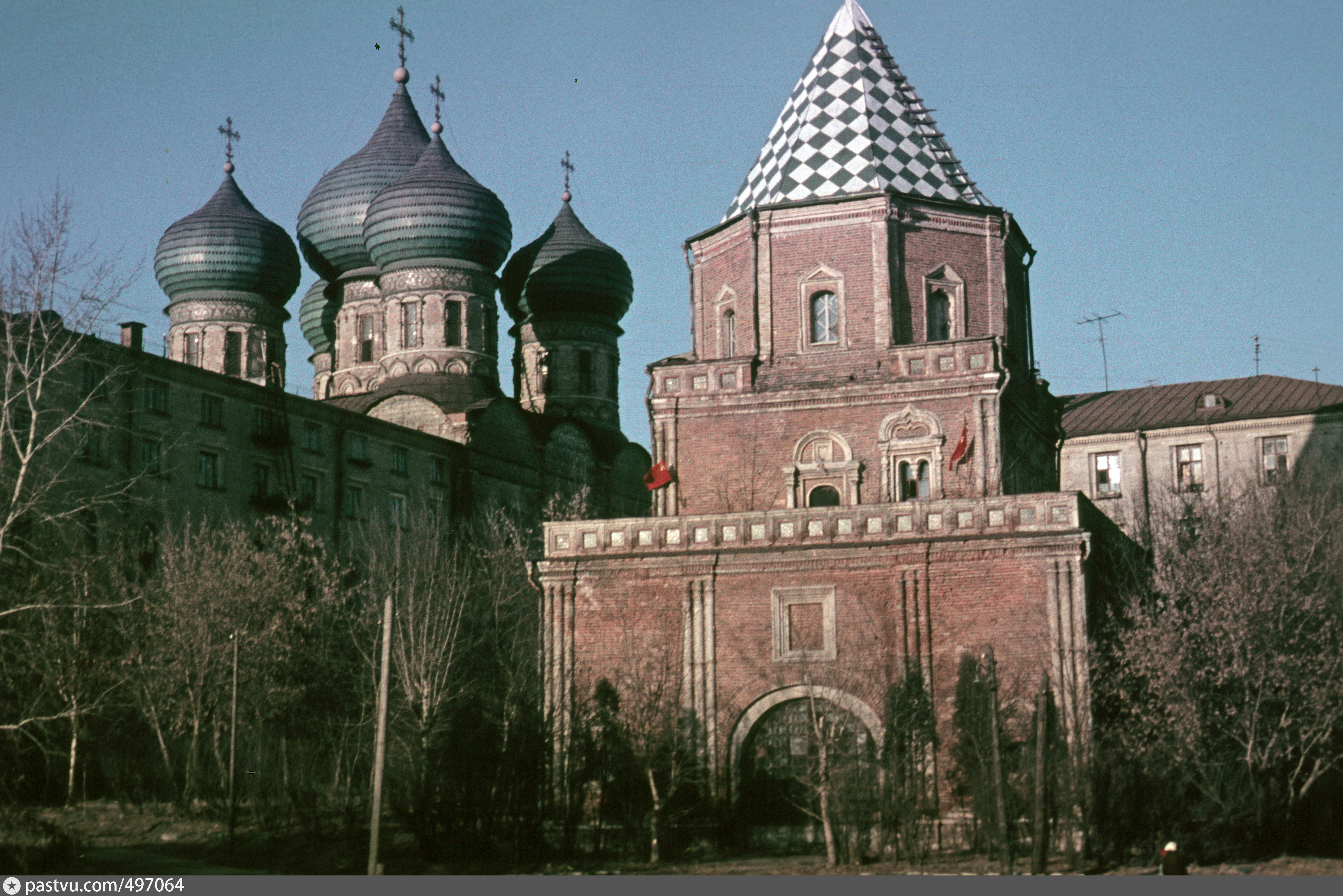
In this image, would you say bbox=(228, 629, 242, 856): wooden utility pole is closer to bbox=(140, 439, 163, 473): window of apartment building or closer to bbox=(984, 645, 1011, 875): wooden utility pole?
bbox=(140, 439, 163, 473): window of apartment building

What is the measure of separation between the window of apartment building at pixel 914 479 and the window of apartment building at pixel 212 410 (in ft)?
59.9

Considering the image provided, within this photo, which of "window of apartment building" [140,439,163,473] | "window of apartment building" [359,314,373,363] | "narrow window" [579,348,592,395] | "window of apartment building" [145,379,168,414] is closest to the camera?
"window of apartment building" [140,439,163,473]

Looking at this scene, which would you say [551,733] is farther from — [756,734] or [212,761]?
[212,761]

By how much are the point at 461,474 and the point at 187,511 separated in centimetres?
1043

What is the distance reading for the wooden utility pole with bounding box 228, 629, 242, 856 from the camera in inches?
1072

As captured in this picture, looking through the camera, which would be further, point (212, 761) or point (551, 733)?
point (212, 761)

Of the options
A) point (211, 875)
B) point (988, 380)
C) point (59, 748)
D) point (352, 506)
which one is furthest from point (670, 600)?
point (352, 506)

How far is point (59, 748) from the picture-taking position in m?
31.9

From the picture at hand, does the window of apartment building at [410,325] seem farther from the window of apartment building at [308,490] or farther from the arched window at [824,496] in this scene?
the arched window at [824,496]

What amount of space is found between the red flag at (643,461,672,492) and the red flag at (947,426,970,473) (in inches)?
201

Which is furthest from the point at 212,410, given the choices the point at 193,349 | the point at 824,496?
the point at 824,496

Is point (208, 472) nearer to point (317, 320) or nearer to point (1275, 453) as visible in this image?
point (317, 320)

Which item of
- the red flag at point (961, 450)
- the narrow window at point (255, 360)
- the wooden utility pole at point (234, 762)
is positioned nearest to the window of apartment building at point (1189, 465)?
the red flag at point (961, 450)

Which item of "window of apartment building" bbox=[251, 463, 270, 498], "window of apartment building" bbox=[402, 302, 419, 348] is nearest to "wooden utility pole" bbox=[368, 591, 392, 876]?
"window of apartment building" bbox=[251, 463, 270, 498]
